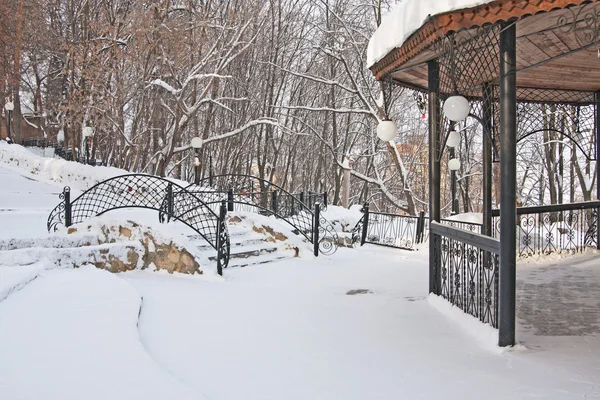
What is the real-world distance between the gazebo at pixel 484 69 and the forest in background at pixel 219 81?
6424 mm

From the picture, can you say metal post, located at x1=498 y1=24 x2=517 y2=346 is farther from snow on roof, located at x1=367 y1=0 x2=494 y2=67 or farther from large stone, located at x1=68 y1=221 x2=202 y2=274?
large stone, located at x1=68 y1=221 x2=202 y2=274

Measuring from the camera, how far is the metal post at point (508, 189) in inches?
180

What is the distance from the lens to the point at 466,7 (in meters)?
4.43

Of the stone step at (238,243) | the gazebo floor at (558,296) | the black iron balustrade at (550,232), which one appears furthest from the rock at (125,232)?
the black iron balustrade at (550,232)

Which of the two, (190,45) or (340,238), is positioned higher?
(190,45)

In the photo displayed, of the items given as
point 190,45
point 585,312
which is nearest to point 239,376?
point 585,312

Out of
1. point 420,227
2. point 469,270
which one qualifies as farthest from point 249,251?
point 420,227

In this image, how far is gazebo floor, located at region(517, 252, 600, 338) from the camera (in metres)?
5.13

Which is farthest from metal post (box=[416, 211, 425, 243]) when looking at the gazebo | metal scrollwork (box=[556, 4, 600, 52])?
metal scrollwork (box=[556, 4, 600, 52])

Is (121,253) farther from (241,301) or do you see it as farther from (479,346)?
(479,346)

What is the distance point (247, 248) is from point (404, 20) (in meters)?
6.07

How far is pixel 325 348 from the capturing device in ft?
15.3

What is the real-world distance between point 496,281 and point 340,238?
8473 millimetres

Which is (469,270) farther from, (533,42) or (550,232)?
(550,232)
